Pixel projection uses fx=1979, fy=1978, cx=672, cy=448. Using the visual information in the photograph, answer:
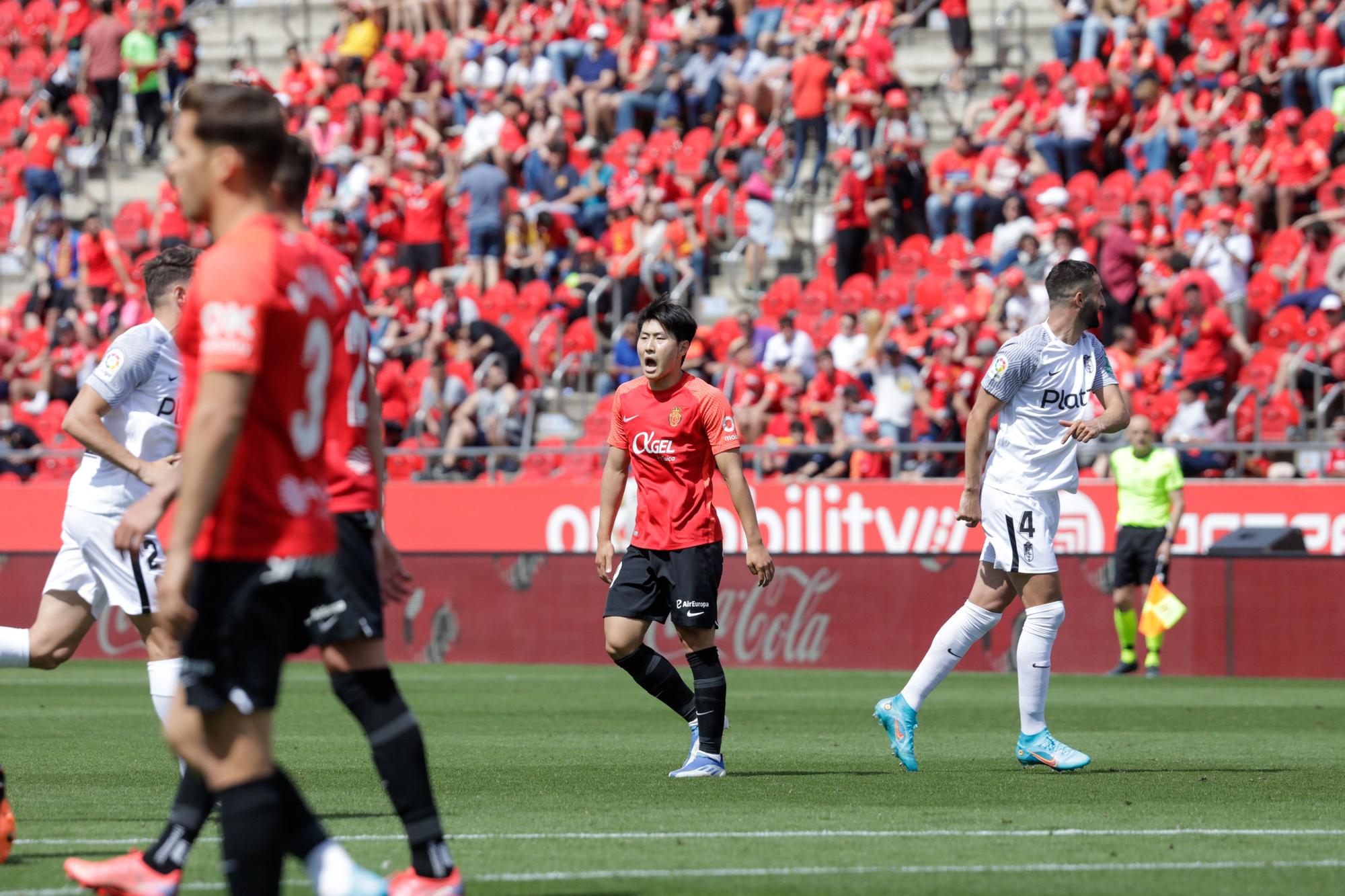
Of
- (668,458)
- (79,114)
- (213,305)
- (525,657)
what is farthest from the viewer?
(79,114)

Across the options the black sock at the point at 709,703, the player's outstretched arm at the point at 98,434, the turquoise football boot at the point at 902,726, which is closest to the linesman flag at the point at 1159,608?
the turquoise football boot at the point at 902,726

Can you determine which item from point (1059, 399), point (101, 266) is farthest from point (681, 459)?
point (101, 266)

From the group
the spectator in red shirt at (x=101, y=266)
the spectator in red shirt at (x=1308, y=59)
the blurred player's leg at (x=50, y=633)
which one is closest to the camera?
the blurred player's leg at (x=50, y=633)

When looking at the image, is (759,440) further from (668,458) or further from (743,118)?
(668,458)

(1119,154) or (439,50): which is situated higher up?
(439,50)

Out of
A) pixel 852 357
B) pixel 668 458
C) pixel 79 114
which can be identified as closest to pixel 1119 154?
pixel 852 357

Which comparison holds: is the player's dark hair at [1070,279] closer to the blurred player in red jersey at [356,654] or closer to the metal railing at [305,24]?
the blurred player in red jersey at [356,654]

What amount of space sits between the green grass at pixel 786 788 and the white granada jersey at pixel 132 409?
1317mm

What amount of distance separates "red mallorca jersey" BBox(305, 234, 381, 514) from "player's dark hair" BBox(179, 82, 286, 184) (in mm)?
269

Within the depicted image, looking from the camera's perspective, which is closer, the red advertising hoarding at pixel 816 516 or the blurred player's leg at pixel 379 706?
the blurred player's leg at pixel 379 706

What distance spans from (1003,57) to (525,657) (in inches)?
410

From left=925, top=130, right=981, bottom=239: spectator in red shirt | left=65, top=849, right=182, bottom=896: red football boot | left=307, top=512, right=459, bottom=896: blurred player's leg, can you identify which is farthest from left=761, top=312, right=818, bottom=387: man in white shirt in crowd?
left=65, top=849, right=182, bottom=896: red football boot

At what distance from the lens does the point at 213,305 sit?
4629mm

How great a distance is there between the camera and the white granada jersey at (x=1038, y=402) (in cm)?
986
